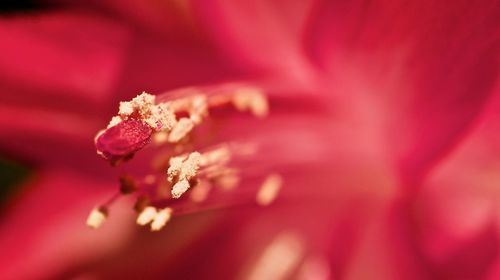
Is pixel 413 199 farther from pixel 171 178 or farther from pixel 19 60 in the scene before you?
pixel 19 60

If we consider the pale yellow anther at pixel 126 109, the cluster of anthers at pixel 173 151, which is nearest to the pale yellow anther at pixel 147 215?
the cluster of anthers at pixel 173 151

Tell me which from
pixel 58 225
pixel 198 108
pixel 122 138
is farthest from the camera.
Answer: pixel 58 225

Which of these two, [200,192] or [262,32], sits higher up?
[262,32]

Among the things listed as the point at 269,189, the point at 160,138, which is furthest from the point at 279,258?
the point at 160,138

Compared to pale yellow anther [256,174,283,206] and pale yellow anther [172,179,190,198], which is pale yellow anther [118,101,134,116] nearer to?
pale yellow anther [172,179,190,198]

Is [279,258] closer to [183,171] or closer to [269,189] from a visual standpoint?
[269,189]

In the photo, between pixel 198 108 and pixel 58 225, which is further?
pixel 58 225

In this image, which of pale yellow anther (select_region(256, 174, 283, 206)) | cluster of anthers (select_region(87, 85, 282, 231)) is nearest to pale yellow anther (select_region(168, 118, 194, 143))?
cluster of anthers (select_region(87, 85, 282, 231))
